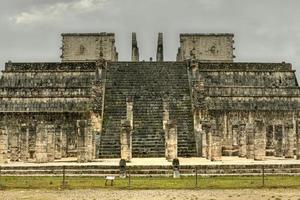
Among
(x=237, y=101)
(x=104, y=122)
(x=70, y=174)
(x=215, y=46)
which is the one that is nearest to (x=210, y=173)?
(x=70, y=174)

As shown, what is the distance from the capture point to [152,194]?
19.3 m

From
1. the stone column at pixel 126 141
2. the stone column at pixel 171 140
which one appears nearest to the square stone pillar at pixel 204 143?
the stone column at pixel 171 140

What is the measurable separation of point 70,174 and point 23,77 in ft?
50.9

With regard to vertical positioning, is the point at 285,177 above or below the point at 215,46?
below

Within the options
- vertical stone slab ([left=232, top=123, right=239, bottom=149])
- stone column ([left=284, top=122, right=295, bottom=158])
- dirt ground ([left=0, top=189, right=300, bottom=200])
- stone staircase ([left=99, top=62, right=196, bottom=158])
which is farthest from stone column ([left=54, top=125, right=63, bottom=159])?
dirt ground ([left=0, top=189, right=300, bottom=200])

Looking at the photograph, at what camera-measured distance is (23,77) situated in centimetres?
3959

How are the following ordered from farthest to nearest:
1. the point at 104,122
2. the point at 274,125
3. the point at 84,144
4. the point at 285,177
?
the point at 274,125 < the point at 104,122 < the point at 84,144 < the point at 285,177

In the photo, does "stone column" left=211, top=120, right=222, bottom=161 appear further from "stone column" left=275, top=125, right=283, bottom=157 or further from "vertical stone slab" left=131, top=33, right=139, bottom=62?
"vertical stone slab" left=131, top=33, right=139, bottom=62

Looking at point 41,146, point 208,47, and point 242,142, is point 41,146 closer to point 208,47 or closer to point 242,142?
point 242,142

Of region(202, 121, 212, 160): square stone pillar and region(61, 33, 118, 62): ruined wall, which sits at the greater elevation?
region(61, 33, 118, 62): ruined wall

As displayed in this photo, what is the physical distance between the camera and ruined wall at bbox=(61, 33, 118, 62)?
45.9m

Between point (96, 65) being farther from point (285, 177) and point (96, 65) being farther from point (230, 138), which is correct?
point (285, 177)

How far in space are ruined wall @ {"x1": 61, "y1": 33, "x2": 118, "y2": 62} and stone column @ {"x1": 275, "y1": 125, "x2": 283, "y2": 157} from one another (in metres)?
13.7

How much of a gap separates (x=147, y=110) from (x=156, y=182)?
1313 centimetres
